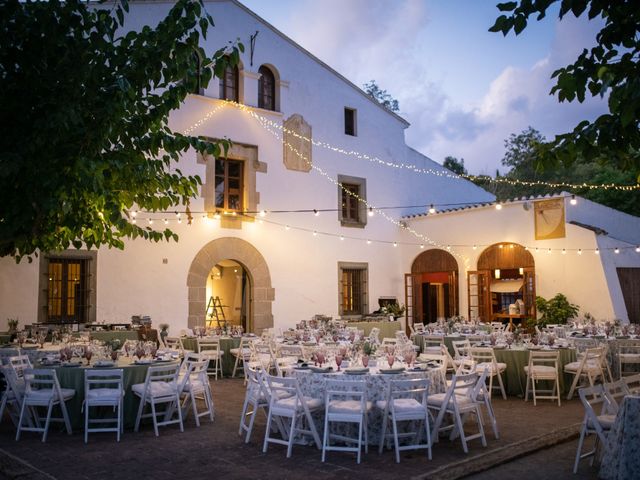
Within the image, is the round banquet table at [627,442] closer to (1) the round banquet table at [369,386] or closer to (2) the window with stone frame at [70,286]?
(1) the round banquet table at [369,386]

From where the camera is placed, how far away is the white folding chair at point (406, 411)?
530cm

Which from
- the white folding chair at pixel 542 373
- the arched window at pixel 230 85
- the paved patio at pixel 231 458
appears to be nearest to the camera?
the paved patio at pixel 231 458

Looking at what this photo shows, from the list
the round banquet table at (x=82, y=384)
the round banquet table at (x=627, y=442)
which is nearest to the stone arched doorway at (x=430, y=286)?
the round banquet table at (x=82, y=384)

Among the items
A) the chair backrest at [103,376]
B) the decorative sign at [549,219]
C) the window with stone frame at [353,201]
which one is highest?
the window with stone frame at [353,201]

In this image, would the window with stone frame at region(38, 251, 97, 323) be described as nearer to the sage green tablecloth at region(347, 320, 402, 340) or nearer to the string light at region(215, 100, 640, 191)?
the string light at region(215, 100, 640, 191)

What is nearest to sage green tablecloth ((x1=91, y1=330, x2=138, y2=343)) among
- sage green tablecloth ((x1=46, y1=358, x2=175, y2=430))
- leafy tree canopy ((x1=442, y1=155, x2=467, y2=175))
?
sage green tablecloth ((x1=46, y1=358, x2=175, y2=430))

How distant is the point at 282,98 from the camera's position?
15008mm

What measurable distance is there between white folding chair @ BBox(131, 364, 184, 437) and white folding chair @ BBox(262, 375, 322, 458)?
1.21 meters

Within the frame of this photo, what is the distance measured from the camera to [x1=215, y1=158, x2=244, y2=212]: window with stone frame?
46.0 ft

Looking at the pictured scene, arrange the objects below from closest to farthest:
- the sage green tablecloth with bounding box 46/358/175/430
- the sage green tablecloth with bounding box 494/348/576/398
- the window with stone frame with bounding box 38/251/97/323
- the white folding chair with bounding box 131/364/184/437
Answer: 1. the white folding chair with bounding box 131/364/184/437
2. the sage green tablecloth with bounding box 46/358/175/430
3. the sage green tablecloth with bounding box 494/348/576/398
4. the window with stone frame with bounding box 38/251/97/323

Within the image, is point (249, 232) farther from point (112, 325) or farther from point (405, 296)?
point (405, 296)

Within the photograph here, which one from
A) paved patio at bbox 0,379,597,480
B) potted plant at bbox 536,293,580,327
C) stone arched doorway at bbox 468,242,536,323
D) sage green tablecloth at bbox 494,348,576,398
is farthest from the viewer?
stone arched doorway at bbox 468,242,536,323

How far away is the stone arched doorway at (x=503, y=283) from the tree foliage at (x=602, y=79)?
11.3 metres

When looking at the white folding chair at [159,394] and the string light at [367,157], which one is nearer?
the white folding chair at [159,394]
